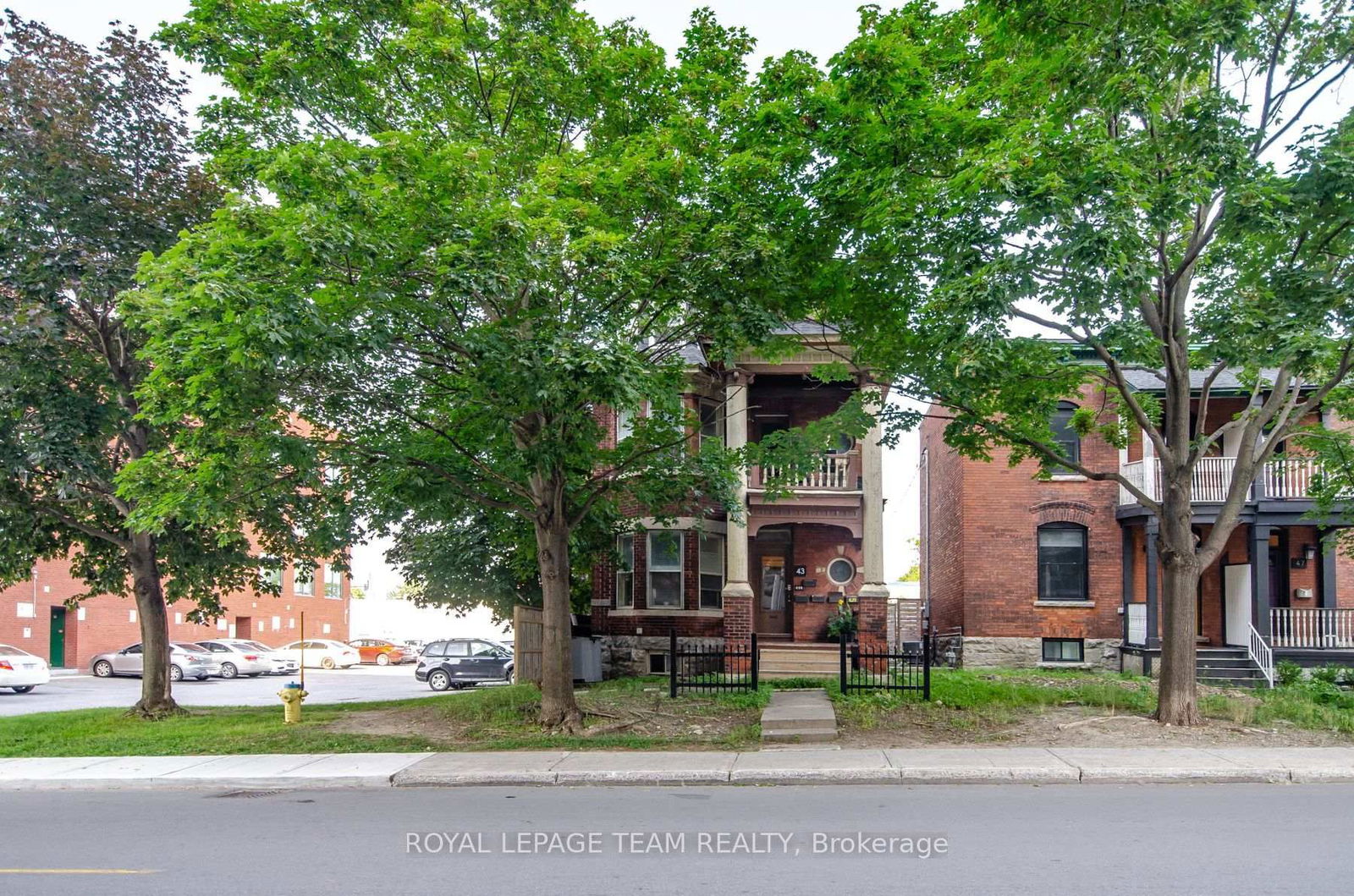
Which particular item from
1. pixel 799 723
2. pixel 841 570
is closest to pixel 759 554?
pixel 841 570

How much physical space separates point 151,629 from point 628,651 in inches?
405

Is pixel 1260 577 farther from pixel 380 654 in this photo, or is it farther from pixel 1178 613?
pixel 380 654

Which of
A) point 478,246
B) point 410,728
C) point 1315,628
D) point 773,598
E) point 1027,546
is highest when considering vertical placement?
point 478,246

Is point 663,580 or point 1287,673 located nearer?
point 1287,673

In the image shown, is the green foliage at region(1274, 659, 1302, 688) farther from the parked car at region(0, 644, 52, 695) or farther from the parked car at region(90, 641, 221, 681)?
the parked car at region(90, 641, 221, 681)

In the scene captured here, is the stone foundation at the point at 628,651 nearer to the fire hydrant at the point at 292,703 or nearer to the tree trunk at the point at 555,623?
the fire hydrant at the point at 292,703

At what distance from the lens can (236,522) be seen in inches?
582

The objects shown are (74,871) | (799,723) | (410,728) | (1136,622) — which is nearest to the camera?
(74,871)

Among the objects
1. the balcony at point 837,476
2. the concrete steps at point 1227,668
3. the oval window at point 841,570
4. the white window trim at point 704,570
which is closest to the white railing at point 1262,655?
the concrete steps at point 1227,668

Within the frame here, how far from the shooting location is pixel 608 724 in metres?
15.2

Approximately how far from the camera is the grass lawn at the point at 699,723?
13.8m

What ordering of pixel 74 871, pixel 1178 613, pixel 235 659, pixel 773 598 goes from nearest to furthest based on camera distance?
pixel 74 871 < pixel 1178 613 < pixel 773 598 < pixel 235 659

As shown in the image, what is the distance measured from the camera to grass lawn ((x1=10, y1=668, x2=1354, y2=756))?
45.3ft

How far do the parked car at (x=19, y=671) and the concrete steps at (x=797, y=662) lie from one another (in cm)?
2092
